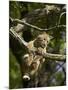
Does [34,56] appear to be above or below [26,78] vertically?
above

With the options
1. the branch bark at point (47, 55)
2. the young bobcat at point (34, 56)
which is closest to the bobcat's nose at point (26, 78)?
the young bobcat at point (34, 56)

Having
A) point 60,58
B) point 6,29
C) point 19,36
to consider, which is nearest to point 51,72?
point 60,58

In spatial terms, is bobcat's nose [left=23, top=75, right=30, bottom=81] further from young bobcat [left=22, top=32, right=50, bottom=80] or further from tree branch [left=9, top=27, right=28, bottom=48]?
tree branch [left=9, top=27, right=28, bottom=48]

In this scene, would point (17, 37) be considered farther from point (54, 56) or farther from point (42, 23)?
point (54, 56)

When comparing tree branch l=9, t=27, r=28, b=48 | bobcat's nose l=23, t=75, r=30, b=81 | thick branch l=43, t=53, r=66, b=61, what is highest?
tree branch l=9, t=27, r=28, b=48

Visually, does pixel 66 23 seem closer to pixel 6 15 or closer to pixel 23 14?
Result: pixel 23 14

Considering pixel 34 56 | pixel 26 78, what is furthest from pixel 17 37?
pixel 26 78

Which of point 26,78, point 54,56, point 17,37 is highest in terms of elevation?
point 17,37

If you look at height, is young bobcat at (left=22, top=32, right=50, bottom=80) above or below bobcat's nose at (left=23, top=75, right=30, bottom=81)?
above

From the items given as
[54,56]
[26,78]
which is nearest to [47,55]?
[54,56]

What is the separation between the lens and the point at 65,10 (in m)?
1.67

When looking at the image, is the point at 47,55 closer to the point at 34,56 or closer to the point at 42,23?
the point at 34,56

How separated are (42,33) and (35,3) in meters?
0.24

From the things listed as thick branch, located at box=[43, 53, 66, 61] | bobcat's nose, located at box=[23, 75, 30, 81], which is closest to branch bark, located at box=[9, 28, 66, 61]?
thick branch, located at box=[43, 53, 66, 61]
